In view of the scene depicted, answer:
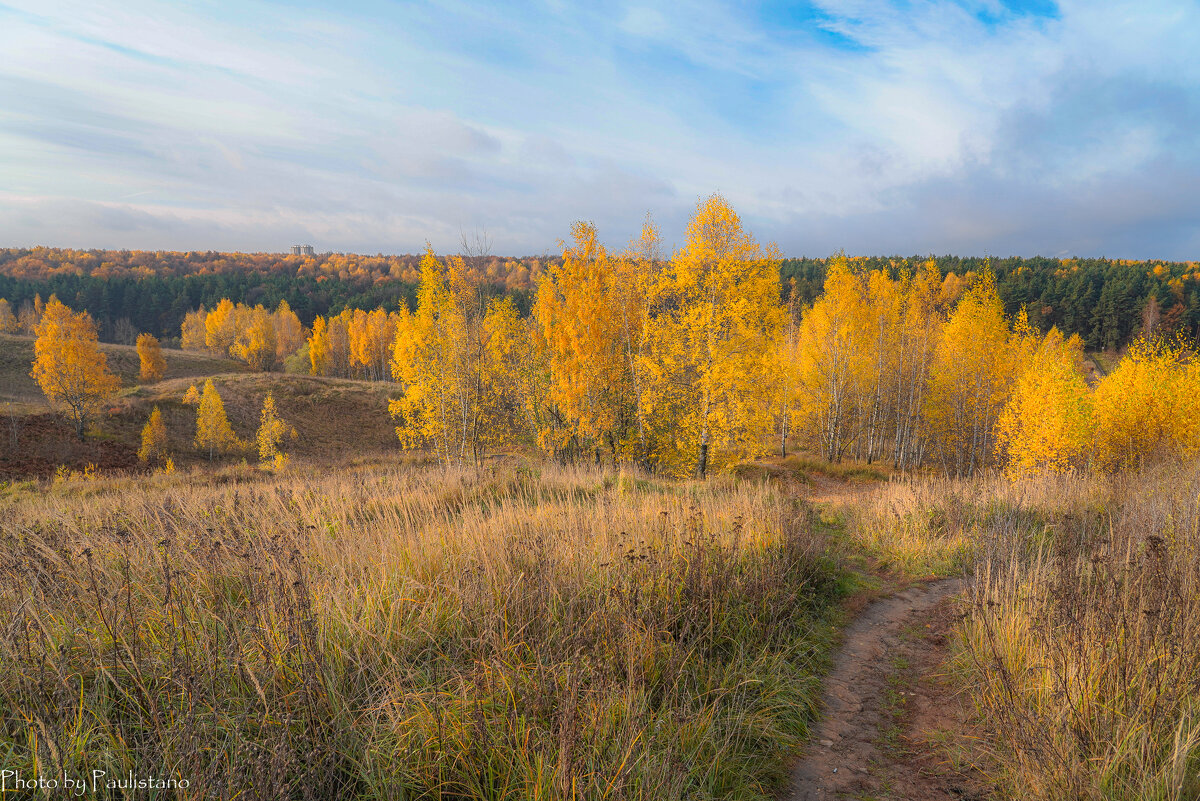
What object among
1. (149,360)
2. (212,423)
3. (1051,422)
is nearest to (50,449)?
(212,423)

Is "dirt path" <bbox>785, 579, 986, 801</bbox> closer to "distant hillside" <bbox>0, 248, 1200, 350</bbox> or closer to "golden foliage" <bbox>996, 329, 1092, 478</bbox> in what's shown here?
"golden foliage" <bbox>996, 329, 1092, 478</bbox>

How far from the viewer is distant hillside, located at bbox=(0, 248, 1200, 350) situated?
70.2 m

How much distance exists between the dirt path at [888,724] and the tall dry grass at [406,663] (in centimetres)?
26

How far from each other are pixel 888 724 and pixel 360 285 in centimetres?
13604

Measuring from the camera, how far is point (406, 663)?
129 inches

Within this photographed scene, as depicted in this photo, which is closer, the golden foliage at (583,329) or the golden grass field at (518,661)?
the golden grass field at (518,661)

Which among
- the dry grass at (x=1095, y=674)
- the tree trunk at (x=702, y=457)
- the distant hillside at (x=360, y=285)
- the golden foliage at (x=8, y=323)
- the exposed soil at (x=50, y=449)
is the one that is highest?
the distant hillside at (x=360, y=285)

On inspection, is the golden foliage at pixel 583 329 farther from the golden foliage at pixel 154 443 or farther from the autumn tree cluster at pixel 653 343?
the golden foliage at pixel 154 443

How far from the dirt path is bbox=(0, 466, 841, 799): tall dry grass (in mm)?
260

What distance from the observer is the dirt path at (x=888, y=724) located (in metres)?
3.40

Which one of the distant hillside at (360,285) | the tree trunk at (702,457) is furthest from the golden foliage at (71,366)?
the tree trunk at (702,457)

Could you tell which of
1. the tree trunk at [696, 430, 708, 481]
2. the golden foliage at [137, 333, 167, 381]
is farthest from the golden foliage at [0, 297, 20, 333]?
the tree trunk at [696, 430, 708, 481]

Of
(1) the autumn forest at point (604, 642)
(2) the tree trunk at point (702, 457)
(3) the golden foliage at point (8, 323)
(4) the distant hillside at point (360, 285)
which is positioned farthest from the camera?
(4) the distant hillside at point (360, 285)

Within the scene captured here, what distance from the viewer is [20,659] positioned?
109 inches
